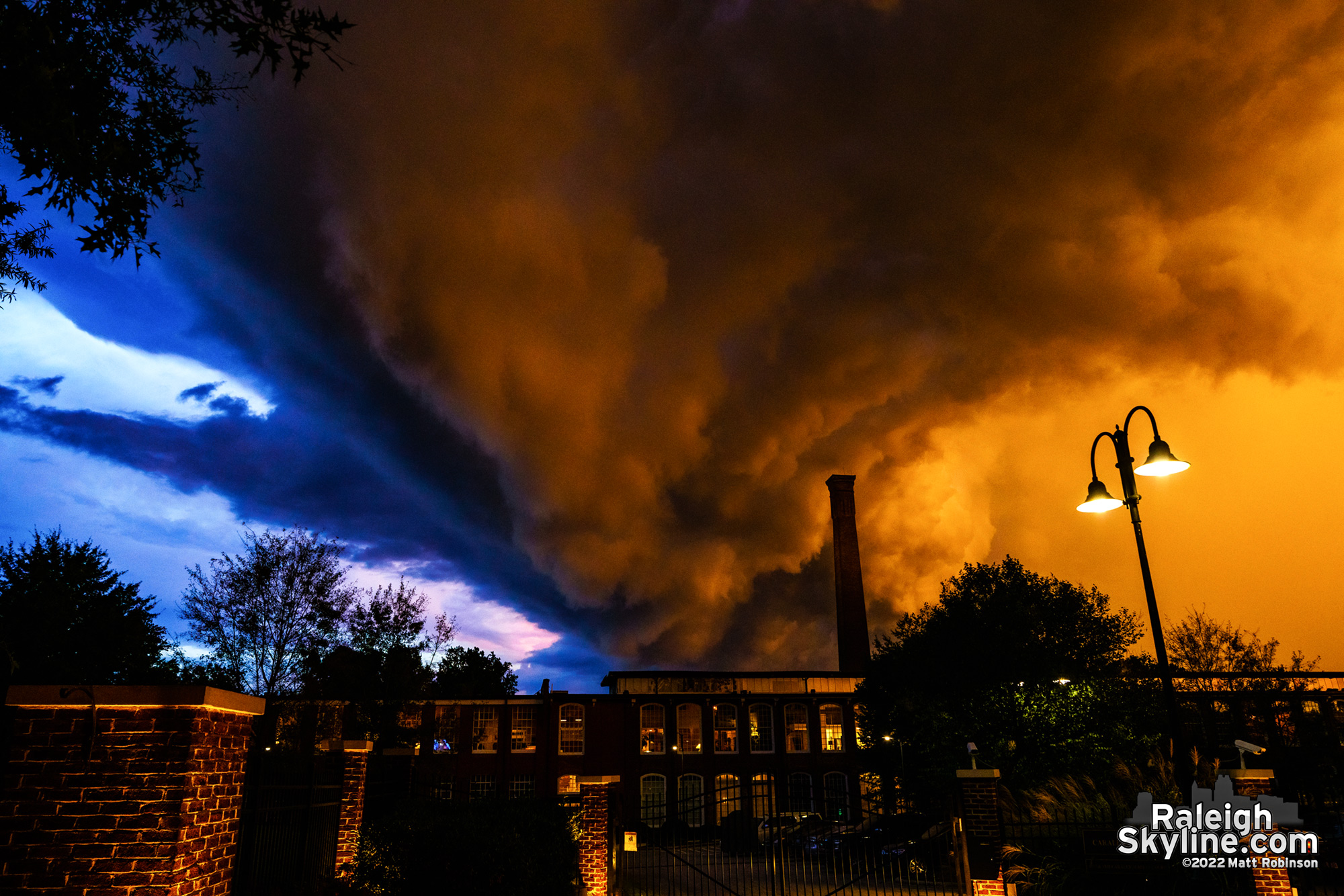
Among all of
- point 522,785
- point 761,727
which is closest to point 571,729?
point 522,785

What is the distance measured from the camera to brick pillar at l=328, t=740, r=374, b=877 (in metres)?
10.8

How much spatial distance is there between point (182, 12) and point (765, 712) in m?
47.6

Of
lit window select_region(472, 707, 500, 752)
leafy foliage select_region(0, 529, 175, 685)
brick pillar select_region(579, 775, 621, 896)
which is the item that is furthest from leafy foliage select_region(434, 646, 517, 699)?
brick pillar select_region(579, 775, 621, 896)

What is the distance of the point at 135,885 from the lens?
4691 millimetres

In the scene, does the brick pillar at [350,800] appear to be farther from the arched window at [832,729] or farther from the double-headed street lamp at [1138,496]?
the arched window at [832,729]

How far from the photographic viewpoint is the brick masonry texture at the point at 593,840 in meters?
14.5

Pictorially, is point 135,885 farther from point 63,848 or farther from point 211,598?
point 211,598

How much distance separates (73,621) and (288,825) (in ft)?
85.2

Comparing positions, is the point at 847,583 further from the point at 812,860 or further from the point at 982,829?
the point at 982,829

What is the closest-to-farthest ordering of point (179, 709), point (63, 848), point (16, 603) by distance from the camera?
point (63, 848) < point (179, 709) < point (16, 603)

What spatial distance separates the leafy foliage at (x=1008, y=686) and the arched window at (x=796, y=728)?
1260cm

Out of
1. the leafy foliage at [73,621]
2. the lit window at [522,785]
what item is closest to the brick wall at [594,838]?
the leafy foliage at [73,621]

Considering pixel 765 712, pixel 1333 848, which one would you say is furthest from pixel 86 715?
pixel 765 712

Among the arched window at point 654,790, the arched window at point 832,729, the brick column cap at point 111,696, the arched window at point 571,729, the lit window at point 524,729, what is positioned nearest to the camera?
the brick column cap at point 111,696
